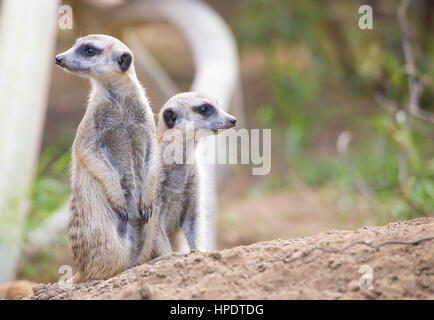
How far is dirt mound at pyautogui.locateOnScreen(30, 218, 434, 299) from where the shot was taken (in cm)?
187

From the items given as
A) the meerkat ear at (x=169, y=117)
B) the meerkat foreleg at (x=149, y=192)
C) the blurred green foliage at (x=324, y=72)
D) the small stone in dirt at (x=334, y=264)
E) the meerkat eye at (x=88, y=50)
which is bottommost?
the small stone in dirt at (x=334, y=264)

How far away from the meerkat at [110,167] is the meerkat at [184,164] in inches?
7.1

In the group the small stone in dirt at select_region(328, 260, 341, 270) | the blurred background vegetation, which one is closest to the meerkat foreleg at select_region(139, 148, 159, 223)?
the small stone in dirt at select_region(328, 260, 341, 270)

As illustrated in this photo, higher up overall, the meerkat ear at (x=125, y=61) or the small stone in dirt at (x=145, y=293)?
the meerkat ear at (x=125, y=61)

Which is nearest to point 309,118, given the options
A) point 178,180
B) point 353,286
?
point 178,180

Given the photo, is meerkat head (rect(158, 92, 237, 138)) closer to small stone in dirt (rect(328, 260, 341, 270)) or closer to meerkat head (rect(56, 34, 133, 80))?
meerkat head (rect(56, 34, 133, 80))

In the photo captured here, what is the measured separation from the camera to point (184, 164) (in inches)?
119

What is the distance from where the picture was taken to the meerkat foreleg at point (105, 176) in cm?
264

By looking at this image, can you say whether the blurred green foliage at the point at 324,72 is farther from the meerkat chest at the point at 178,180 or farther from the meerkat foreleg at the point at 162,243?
the meerkat foreleg at the point at 162,243

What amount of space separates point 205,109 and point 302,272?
1.23 meters

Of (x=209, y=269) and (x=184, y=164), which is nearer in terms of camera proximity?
(x=209, y=269)

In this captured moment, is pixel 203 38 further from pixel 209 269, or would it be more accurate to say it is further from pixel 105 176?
pixel 209 269

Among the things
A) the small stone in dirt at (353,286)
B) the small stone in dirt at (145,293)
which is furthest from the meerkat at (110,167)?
the small stone in dirt at (353,286)

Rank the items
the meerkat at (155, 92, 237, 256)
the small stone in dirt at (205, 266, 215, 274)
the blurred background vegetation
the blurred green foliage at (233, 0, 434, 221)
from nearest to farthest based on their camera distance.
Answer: the small stone in dirt at (205, 266, 215, 274) → the meerkat at (155, 92, 237, 256) → the blurred background vegetation → the blurred green foliage at (233, 0, 434, 221)
